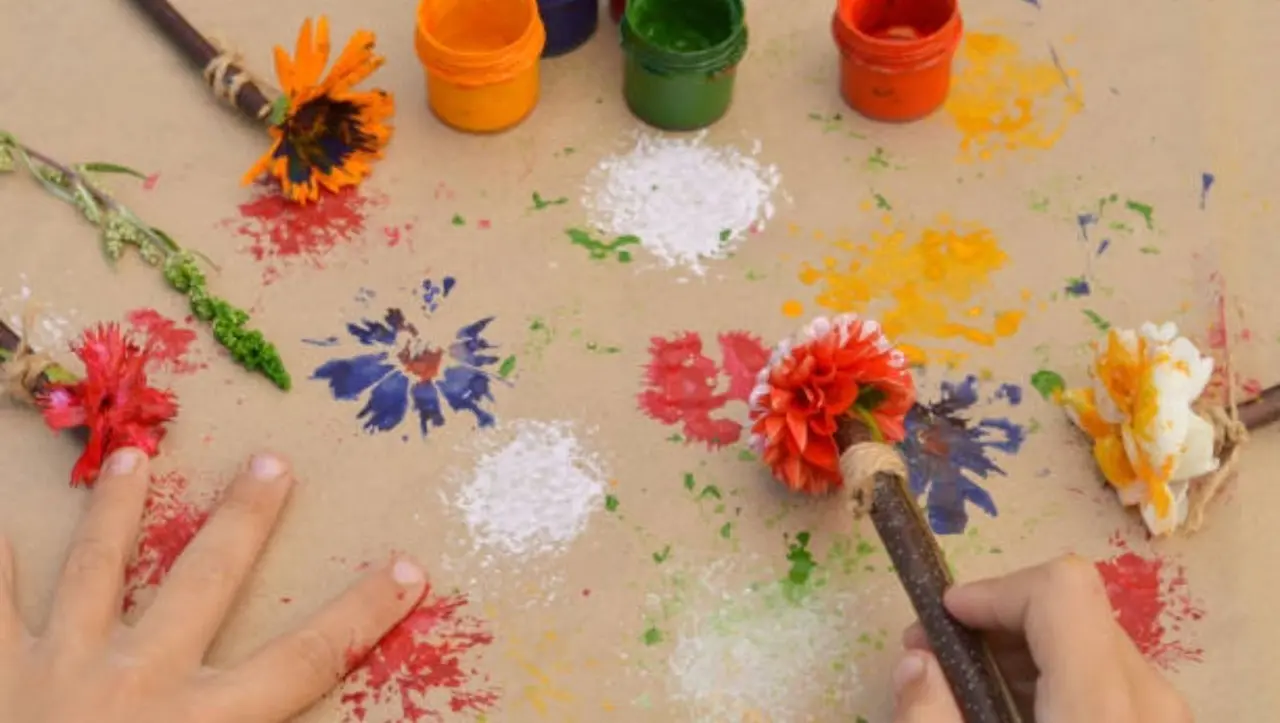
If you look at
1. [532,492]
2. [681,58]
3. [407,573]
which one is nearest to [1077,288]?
[681,58]

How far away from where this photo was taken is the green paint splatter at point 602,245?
1147 millimetres

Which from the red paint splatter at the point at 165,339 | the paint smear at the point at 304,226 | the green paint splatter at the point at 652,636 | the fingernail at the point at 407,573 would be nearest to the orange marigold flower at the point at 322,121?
the paint smear at the point at 304,226

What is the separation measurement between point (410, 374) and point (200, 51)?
1.28 ft

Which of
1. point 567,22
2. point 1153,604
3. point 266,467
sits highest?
point 567,22

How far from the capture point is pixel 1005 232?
1168 mm

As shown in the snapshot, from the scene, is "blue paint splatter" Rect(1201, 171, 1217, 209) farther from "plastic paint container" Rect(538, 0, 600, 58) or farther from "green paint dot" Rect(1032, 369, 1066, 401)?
"plastic paint container" Rect(538, 0, 600, 58)

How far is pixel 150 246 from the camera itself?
3.70 ft

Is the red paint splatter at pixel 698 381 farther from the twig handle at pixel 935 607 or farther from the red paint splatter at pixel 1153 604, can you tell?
the red paint splatter at pixel 1153 604

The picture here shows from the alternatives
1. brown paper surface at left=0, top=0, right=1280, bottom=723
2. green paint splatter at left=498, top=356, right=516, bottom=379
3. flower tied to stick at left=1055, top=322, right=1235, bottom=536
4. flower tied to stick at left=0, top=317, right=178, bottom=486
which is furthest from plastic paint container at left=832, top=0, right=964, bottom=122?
flower tied to stick at left=0, top=317, right=178, bottom=486

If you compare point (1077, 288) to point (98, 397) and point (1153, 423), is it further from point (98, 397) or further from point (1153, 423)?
point (98, 397)

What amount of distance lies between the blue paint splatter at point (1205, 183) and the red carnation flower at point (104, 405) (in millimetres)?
897

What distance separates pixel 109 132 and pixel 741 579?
27.4 inches

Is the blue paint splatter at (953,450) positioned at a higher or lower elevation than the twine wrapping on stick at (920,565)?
lower

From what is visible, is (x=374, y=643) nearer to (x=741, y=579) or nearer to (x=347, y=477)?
(x=347, y=477)
